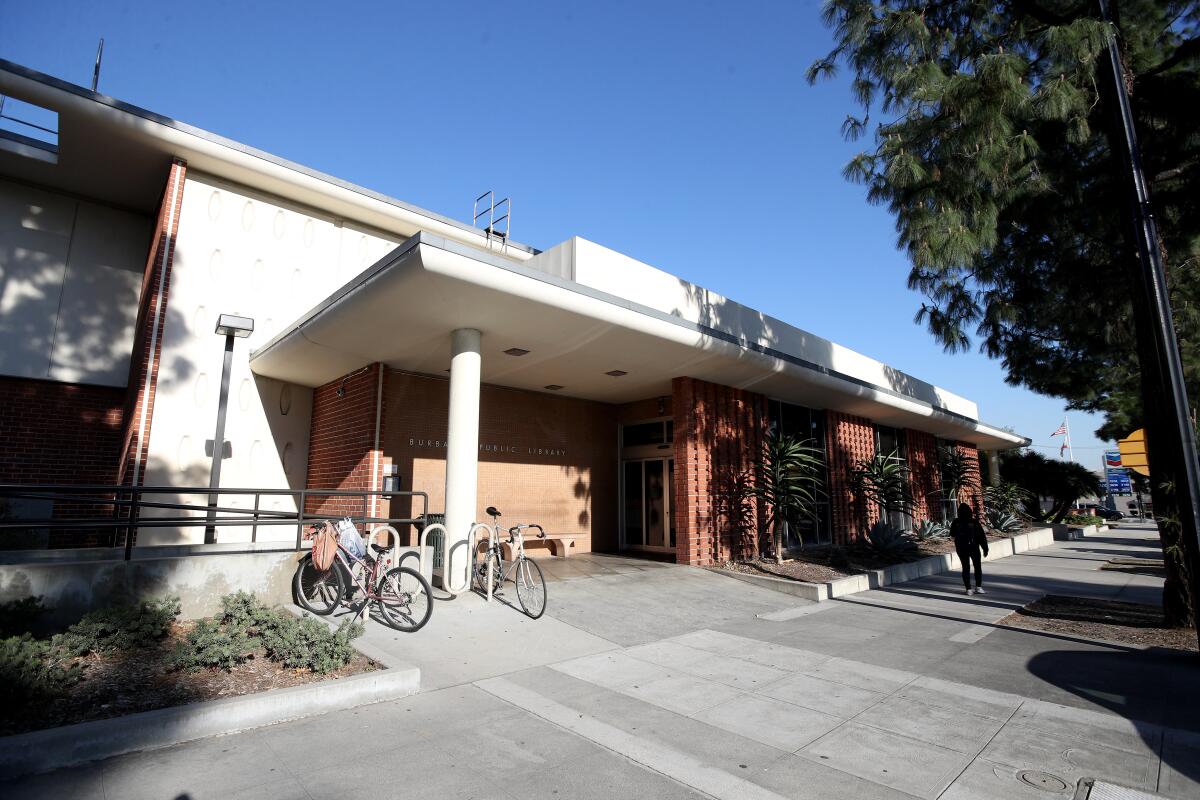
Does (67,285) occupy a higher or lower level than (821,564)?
higher

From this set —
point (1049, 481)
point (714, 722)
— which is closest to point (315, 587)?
point (714, 722)

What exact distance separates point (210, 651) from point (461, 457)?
4.01 meters

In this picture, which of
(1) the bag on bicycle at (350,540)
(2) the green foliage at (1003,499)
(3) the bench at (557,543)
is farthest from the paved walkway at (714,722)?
(2) the green foliage at (1003,499)

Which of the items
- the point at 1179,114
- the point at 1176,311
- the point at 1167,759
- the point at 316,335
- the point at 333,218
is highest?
the point at 333,218

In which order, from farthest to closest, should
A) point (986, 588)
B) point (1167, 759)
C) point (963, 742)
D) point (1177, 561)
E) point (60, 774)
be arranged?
point (986, 588), point (1177, 561), point (963, 742), point (1167, 759), point (60, 774)

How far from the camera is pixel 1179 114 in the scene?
8.25 meters

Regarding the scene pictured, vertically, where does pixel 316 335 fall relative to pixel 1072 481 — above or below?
above

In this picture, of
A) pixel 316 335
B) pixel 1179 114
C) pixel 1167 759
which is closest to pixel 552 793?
pixel 1167 759

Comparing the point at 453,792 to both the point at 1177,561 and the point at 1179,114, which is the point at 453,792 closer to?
the point at 1177,561

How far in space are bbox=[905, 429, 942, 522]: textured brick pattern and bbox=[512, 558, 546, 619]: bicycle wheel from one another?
1587 cm

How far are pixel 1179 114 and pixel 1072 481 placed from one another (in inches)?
922

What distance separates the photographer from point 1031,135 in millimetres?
8883

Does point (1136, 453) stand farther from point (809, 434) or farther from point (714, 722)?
point (809, 434)

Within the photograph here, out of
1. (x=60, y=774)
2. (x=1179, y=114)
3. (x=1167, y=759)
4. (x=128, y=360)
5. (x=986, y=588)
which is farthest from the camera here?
(x=128, y=360)
